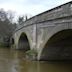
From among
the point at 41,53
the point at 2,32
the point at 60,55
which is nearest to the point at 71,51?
the point at 60,55

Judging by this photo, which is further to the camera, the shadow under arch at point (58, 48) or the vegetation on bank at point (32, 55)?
the vegetation on bank at point (32, 55)

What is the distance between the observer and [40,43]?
1769cm

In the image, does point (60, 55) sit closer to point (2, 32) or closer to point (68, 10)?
point (68, 10)

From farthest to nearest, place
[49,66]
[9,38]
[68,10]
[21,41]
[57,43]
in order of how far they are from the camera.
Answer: [9,38], [21,41], [57,43], [49,66], [68,10]

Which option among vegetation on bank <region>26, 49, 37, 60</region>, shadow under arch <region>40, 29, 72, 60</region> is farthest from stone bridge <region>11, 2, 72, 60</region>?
vegetation on bank <region>26, 49, 37, 60</region>

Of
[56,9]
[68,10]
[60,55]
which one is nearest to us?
[68,10]

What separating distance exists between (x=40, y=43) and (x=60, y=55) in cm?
219

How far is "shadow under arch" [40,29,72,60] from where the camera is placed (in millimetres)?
16291

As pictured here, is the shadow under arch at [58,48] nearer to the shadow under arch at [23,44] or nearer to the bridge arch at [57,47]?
the bridge arch at [57,47]

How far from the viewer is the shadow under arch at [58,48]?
16291mm

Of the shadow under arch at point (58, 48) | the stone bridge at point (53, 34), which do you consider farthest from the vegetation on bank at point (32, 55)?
the shadow under arch at point (58, 48)

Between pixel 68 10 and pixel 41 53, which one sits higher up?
pixel 68 10

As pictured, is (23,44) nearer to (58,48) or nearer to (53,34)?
(58,48)

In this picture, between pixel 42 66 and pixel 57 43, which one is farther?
pixel 57 43
